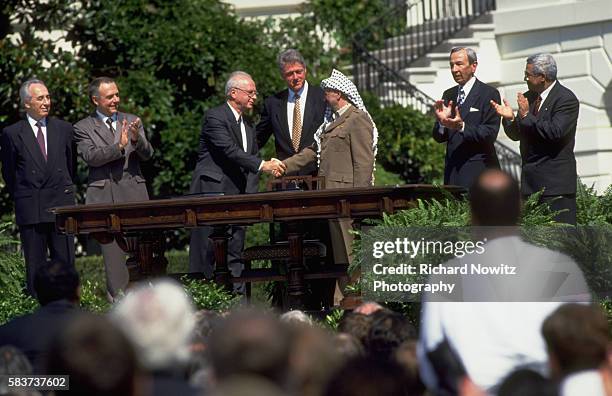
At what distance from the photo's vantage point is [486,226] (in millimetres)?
6562

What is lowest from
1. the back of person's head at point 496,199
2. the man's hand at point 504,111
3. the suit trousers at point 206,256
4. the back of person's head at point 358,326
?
the suit trousers at point 206,256

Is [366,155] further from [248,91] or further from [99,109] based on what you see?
[99,109]

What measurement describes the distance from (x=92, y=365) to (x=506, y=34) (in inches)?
629

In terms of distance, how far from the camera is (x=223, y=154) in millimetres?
12445

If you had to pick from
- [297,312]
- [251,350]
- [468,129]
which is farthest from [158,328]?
[468,129]

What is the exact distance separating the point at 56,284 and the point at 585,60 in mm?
13116

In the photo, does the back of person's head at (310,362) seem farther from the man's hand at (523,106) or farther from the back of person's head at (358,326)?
the man's hand at (523,106)

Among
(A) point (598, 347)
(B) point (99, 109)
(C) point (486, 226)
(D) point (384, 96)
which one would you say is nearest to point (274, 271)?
(B) point (99, 109)

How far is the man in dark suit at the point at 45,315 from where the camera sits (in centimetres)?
712

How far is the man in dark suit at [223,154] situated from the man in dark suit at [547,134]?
2266 mm

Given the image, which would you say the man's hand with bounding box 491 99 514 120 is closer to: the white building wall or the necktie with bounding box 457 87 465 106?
the necktie with bounding box 457 87 465 106

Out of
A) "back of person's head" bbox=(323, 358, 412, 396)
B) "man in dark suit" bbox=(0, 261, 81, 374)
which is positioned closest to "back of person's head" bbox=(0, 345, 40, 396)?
"man in dark suit" bbox=(0, 261, 81, 374)

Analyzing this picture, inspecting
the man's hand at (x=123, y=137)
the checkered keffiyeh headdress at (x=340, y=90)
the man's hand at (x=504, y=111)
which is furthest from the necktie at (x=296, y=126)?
the man's hand at (x=504, y=111)

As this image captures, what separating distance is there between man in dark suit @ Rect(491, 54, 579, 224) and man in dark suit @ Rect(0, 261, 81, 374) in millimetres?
4642
